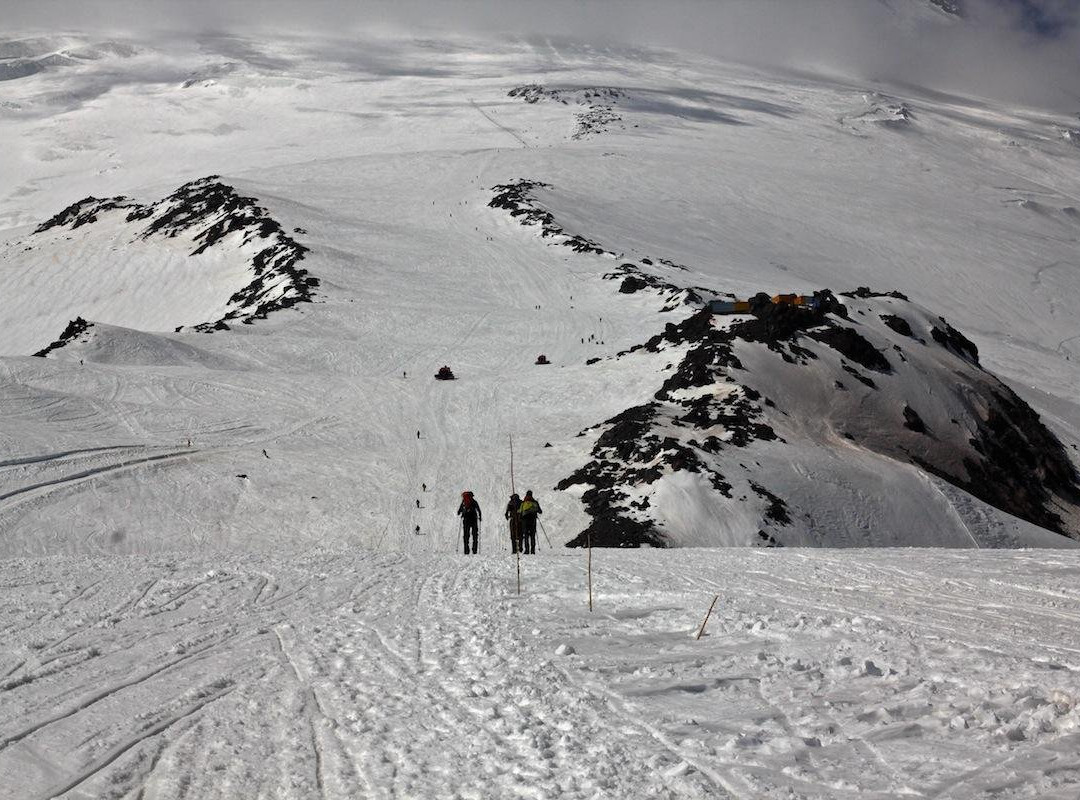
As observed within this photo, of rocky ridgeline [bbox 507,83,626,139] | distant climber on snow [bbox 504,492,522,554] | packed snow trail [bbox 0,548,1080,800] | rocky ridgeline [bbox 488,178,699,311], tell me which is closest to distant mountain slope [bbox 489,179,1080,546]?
distant climber on snow [bbox 504,492,522,554]

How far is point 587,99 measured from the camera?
161 meters

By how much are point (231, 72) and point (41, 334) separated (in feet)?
471

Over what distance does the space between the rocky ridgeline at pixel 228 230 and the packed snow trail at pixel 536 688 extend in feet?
117

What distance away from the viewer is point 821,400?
31438 millimetres

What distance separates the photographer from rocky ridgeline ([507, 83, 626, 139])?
461ft

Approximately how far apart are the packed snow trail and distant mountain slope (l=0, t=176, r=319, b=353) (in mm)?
36133

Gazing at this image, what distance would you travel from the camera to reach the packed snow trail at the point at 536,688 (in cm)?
673

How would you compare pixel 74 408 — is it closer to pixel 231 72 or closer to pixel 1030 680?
pixel 1030 680

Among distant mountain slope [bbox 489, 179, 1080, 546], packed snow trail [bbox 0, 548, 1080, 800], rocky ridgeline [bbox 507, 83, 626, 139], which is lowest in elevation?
distant mountain slope [bbox 489, 179, 1080, 546]

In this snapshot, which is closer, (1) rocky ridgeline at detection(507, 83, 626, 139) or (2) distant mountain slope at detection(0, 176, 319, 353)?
(2) distant mountain slope at detection(0, 176, 319, 353)

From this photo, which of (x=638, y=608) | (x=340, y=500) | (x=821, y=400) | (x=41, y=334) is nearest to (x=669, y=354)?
(x=821, y=400)

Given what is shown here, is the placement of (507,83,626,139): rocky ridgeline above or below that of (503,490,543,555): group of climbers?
above

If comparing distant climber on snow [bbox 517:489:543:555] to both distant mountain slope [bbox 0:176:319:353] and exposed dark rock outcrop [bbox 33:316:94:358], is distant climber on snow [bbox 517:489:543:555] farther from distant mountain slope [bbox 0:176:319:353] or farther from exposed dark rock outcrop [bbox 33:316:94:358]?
distant mountain slope [bbox 0:176:319:353]

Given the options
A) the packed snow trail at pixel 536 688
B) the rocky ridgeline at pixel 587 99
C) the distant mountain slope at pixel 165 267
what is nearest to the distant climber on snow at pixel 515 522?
the packed snow trail at pixel 536 688
